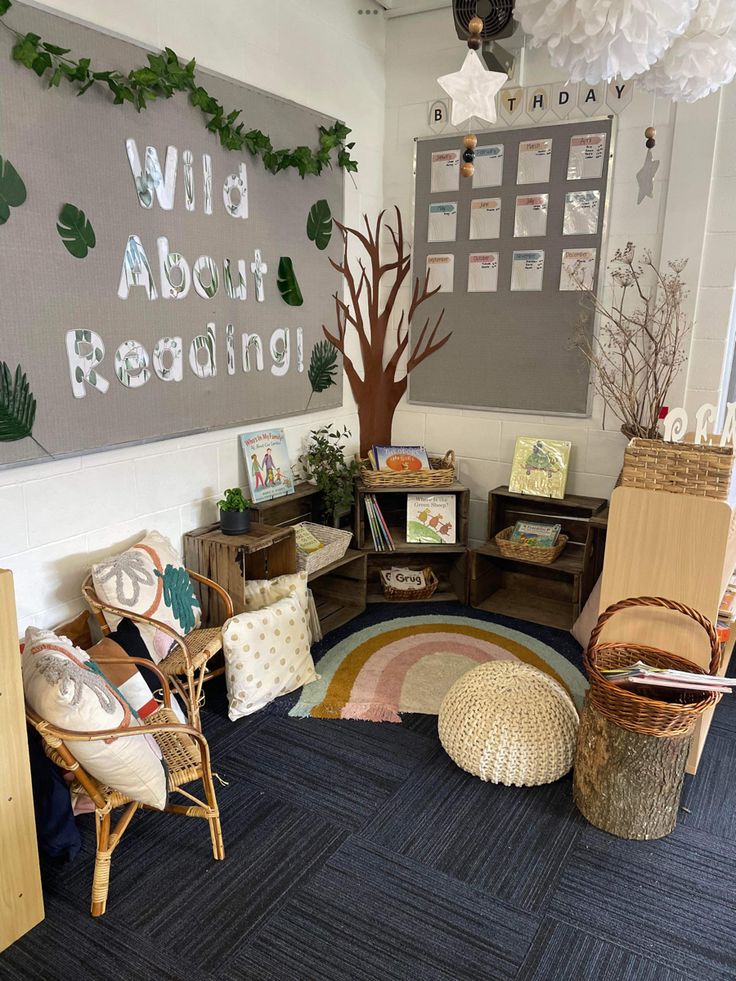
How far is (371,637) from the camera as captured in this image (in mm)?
3498

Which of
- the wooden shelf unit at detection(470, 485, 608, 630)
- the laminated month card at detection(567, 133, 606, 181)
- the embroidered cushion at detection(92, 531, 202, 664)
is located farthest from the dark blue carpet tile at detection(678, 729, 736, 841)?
the laminated month card at detection(567, 133, 606, 181)

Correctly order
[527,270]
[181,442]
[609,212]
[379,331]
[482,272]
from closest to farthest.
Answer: [181,442]
[609,212]
[527,270]
[482,272]
[379,331]

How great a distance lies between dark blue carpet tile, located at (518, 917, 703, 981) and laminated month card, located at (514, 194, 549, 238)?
119 inches

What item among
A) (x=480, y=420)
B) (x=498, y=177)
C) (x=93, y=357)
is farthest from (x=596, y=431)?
(x=93, y=357)

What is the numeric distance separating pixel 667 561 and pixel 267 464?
181 cm

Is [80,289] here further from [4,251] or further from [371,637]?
[371,637]

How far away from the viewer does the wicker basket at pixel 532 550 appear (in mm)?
3635

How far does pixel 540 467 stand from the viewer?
3832 millimetres

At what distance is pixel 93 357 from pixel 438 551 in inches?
77.1

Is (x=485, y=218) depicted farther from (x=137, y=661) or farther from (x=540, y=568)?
(x=137, y=661)

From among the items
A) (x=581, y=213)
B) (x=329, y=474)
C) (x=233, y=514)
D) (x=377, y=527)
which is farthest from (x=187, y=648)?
(x=581, y=213)

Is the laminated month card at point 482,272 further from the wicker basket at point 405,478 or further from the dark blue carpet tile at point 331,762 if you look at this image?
the dark blue carpet tile at point 331,762

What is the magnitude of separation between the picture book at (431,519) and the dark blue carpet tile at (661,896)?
1.80 metres

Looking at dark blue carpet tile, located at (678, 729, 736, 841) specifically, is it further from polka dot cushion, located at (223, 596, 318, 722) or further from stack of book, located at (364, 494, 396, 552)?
stack of book, located at (364, 494, 396, 552)
